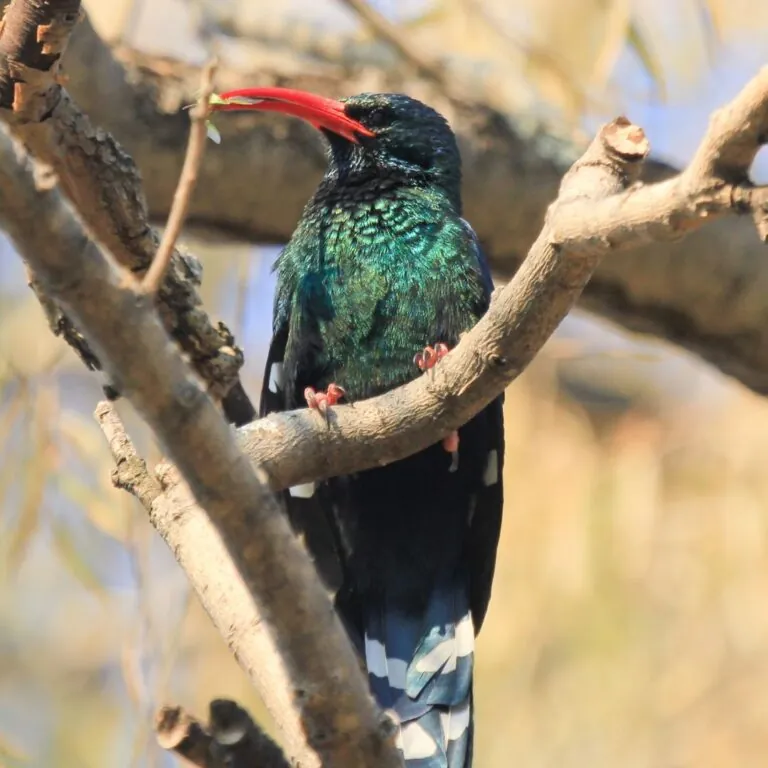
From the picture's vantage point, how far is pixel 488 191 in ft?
16.9

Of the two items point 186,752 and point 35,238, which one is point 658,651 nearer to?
point 186,752

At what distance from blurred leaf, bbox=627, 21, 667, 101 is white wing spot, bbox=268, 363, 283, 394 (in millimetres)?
1609

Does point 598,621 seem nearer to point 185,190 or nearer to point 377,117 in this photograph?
point 377,117

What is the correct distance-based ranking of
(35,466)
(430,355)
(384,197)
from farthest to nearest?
(35,466) → (384,197) → (430,355)

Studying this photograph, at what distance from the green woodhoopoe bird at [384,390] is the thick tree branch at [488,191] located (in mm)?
837

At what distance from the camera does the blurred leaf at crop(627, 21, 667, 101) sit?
4.49 metres

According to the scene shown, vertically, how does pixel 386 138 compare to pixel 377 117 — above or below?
below

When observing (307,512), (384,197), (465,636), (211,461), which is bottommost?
(211,461)

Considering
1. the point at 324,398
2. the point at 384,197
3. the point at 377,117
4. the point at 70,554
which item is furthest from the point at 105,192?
the point at 70,554

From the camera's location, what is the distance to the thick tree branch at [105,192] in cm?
303

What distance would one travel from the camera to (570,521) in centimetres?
632

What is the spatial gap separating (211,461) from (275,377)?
6.49ft

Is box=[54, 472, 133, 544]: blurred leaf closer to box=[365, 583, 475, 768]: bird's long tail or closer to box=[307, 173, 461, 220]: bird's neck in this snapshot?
box=[365, 583, 475, 768]: bird's long tail

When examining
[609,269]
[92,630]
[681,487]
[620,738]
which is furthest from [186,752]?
[92,630]
